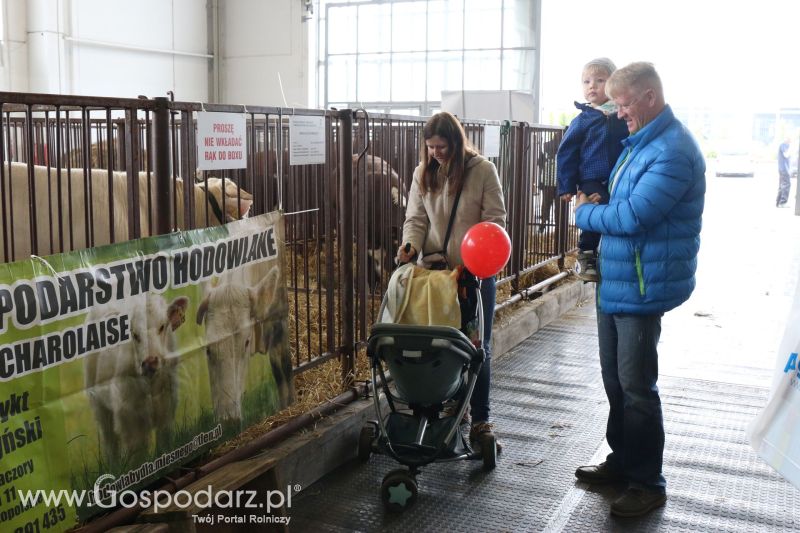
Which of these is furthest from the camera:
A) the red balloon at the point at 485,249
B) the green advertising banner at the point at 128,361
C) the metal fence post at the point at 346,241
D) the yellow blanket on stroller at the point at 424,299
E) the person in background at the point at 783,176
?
the person in background at the point at 783,176

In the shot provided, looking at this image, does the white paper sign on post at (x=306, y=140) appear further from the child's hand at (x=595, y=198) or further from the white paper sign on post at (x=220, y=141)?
the child's hand at (x=595, y=198)

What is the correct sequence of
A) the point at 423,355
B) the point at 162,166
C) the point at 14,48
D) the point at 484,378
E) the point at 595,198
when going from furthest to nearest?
the point at 14,48
the point at 484,378
the point at 595,198
the point at 423,355
the point at 162,166

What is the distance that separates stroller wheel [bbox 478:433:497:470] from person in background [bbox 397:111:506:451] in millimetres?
78

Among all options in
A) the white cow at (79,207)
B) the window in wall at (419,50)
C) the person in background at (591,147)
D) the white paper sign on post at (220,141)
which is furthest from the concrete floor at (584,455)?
the window in wall at (419,50)

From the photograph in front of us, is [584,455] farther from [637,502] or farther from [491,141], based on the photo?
[491,141]

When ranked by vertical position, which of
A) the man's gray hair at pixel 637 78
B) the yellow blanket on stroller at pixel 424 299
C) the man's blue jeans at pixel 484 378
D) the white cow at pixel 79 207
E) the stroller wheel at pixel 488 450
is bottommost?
the stroller wheel at pixel 488 450

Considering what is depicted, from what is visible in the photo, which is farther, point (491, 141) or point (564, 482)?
point (491, 141)

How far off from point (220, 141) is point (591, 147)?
1.91m

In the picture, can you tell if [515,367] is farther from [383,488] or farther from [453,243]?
[383,488]

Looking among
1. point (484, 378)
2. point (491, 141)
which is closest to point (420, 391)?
point (484, 378)

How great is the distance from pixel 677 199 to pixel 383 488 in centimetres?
184

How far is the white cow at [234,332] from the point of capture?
139 inches

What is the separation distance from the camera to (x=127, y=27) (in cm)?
1914

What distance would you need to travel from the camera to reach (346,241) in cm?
473
